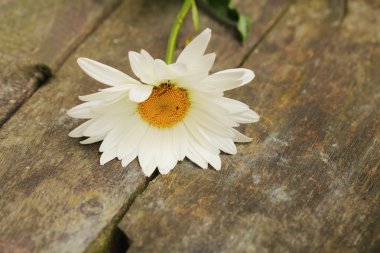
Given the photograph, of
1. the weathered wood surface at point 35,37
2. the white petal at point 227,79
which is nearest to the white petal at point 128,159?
the white petal at point 227,79

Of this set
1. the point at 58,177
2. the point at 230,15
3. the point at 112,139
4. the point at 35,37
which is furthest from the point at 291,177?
the point at 35,37

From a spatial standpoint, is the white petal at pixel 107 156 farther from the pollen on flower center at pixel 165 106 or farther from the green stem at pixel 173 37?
the green stem at pixel 173 37

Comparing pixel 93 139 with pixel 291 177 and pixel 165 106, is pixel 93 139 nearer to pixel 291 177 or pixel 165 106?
pixel 165 106

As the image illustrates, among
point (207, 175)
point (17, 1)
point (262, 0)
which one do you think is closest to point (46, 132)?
point (207, 175)

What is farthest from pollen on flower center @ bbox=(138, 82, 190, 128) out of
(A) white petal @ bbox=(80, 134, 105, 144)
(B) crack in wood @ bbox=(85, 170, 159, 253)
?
(B) crack in wood @ bbox=(85, 170, 159, 253)

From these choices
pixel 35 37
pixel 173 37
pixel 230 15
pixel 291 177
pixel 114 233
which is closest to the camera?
pixel 114 233

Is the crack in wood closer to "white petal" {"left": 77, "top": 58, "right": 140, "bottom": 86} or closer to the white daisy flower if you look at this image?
the white daisy flower
